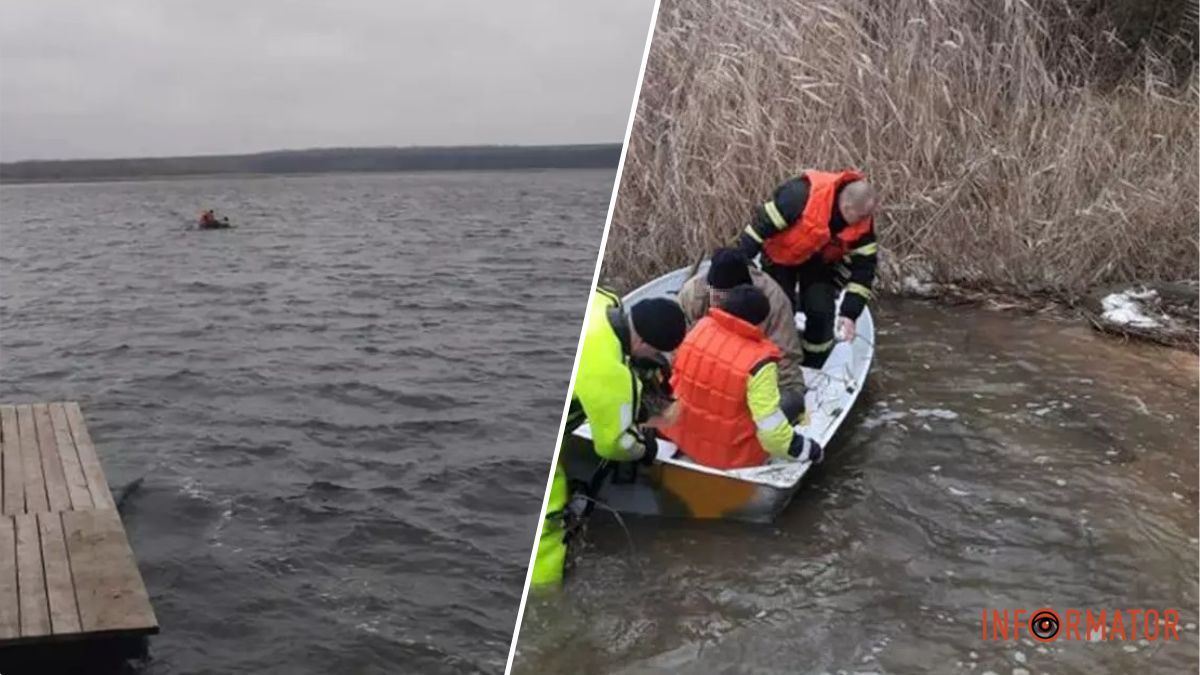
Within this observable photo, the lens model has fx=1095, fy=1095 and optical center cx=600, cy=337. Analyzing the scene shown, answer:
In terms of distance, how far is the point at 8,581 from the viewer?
11.2ft

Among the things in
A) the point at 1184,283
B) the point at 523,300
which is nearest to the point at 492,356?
the point at 523,300

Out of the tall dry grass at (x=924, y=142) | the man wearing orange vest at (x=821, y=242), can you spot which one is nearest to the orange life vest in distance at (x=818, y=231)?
the man wearing orange vest at (x=821, y=242)

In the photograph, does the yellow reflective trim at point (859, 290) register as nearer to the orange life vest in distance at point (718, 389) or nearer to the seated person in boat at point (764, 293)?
the seated person in boat at point (764, 293)

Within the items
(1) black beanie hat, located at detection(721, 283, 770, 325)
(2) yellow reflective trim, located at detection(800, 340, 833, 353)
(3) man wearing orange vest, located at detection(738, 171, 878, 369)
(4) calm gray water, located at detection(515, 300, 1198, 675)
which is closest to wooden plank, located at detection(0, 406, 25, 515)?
(4) calm gray water, located at detection(515, 300, 1198, 675)

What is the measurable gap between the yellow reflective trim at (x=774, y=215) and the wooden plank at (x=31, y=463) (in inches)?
105

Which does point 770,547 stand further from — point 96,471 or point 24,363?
point 24,363

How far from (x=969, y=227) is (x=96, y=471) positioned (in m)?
4.19

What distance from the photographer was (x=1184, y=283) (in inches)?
207

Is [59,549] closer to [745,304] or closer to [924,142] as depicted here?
[745,304]

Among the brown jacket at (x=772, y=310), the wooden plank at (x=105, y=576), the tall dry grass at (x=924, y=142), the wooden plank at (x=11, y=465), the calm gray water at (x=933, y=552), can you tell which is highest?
the tall dry grass at (x=924, y=142)

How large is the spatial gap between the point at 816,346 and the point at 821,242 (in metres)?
0.46

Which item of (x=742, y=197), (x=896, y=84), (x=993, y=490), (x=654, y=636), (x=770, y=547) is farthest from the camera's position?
(x=896, y=84)

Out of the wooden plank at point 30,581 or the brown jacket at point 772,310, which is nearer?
the wooden plank at point 30,581

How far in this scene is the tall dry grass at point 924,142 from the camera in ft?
16.7
